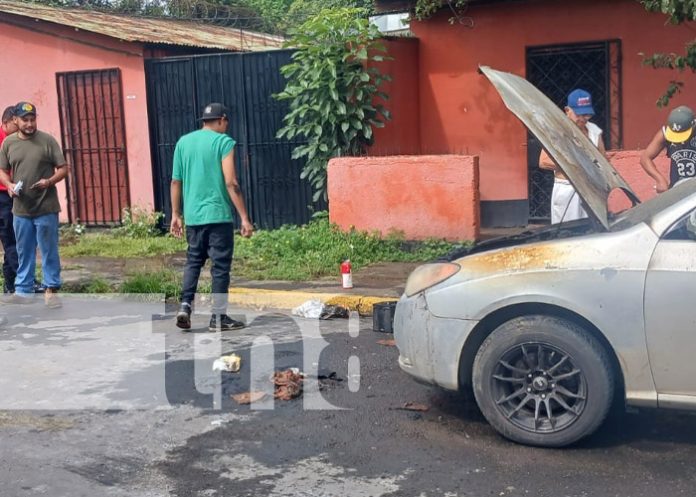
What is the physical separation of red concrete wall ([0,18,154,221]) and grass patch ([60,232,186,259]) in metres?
1.03

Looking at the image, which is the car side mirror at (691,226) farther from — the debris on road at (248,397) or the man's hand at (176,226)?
the man's hand at (176,226)

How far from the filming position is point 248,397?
5.85 meters

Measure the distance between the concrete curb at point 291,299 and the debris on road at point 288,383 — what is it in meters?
2.07

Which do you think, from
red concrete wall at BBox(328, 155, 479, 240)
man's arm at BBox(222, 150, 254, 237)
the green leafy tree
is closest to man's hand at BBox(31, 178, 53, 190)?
man's arm at BBox(222, 150, 254, 237)

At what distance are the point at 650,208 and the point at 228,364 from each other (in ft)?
9.81

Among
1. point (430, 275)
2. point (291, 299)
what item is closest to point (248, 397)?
point (430, 275)

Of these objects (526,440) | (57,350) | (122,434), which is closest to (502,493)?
(526,440)

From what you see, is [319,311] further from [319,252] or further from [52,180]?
[52,180]

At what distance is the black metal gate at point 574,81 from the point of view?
11.9m

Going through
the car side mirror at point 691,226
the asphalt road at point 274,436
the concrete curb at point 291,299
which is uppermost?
the car side mirror at point 691,226

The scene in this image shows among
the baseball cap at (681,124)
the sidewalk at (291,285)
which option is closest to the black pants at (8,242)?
the sidewalk at (291,285)

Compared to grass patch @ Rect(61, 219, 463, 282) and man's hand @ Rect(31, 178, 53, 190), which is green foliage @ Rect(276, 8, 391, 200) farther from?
man's hand @ Rect(31, 178, 53, 190)

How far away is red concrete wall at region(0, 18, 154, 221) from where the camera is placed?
13.3m

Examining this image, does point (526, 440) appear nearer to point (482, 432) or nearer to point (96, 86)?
point (482, 432)
